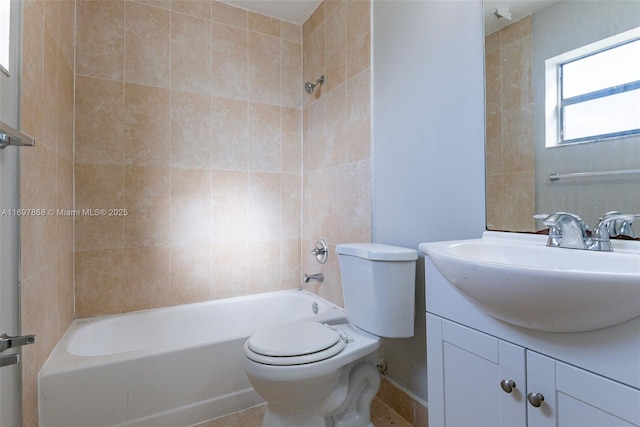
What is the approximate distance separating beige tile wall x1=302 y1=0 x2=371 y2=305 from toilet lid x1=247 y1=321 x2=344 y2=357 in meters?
0.62

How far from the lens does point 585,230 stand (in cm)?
89

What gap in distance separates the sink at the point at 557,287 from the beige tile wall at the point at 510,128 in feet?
0.87

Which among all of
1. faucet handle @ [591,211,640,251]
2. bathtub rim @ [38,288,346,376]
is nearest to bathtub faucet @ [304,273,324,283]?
bathtub rim @ [38,288,346,376]

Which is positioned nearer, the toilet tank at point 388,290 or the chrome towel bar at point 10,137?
the chrome towel bar at point 10,137

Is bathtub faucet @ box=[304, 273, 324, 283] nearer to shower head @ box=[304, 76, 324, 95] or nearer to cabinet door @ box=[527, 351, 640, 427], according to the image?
shower head @ box=[304, 76, 324, 95]

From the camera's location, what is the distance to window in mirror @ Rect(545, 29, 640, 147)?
0.88 meters

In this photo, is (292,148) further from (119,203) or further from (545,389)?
(545,389)

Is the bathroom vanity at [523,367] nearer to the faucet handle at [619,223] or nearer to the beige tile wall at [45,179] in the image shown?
the faucet handle at [619,223]

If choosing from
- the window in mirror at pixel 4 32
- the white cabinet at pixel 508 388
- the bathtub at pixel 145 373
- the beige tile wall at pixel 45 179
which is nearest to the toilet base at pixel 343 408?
the bathtub at pixel 145 373

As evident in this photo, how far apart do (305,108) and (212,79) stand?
0.70m

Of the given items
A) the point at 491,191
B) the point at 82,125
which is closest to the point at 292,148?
the point at 82,125

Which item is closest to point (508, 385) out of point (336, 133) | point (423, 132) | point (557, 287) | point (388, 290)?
point (557, 287)

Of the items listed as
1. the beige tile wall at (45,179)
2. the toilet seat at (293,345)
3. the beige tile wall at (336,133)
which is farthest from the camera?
the beige tile wall at (336,133)

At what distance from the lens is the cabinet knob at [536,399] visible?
0.72 metres
